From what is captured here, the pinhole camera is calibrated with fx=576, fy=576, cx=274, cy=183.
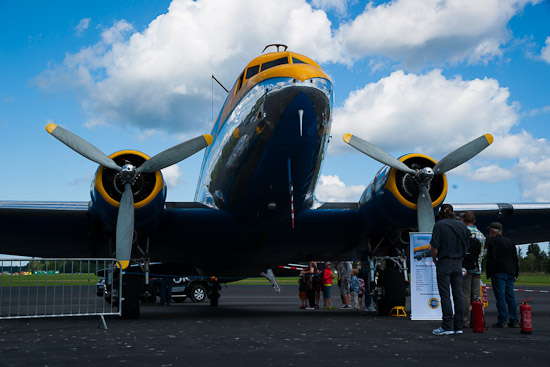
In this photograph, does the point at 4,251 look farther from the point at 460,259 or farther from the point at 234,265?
the point at 460,259

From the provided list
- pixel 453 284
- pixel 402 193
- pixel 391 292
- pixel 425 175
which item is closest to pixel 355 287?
pixel 391 292

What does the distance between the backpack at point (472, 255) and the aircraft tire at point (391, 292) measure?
399 centimetres

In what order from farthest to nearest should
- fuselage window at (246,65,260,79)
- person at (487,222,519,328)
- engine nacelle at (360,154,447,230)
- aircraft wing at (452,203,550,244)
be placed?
1. aircraft wing at (452,203,550,244)
2. engine nacelle at (360,154,447,230)
3. fuselage window at (246,65,260,79)
4. person at (487,222,519,328)

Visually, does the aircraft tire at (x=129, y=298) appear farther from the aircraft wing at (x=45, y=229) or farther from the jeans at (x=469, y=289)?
the jeans at (x=469, y=289)

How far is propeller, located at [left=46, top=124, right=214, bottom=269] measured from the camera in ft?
34.9

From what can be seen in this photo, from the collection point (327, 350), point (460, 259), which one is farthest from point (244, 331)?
point (460, 259)

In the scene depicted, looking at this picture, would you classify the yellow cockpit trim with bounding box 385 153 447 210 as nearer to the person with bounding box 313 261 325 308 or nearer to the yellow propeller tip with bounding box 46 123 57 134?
the person with bounding box 313 261 325 308

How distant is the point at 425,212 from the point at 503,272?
2.69 metres

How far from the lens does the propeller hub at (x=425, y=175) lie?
11.3 meters

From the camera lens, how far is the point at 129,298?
36.6 feet

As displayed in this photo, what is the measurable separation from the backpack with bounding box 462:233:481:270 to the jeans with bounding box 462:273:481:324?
0.14 meters

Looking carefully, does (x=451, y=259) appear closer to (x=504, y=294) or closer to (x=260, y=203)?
(x=504, y=294)

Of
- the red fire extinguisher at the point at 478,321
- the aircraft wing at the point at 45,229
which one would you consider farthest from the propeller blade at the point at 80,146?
the red fire extinguisher at the point at 478,321

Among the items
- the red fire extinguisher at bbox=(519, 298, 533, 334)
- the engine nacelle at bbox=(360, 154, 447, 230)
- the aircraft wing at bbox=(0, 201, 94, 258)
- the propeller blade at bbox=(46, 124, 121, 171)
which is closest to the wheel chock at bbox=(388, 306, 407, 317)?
the engine nacelle at bbox=(360, 154, 447, 230)
